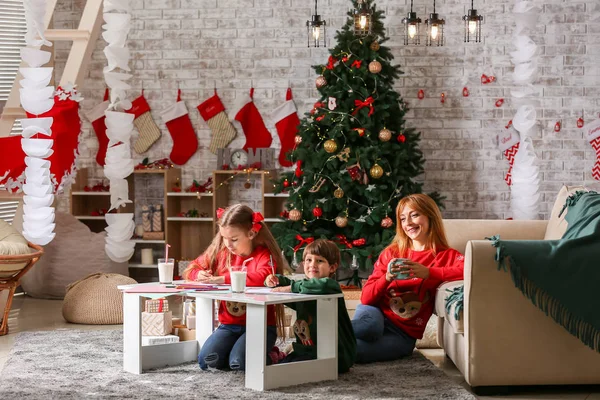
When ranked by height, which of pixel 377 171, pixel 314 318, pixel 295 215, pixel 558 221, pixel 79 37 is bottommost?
pixel 314 318

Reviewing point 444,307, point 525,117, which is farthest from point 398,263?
point 525,117

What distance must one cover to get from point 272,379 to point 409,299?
38.6 inches

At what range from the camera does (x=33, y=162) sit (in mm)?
5863

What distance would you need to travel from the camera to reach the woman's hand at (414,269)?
14.3 feet

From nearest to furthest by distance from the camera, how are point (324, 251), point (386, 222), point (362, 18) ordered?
point (324, 251) < point (362, 18) < point (386, 222)

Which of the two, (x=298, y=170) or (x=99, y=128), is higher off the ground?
(x=99, y=128)

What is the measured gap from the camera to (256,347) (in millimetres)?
3936

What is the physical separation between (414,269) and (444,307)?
0.23m

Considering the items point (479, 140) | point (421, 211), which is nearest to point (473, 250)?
point (421, 211)

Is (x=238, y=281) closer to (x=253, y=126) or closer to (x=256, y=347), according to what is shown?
(x=256, y=347)

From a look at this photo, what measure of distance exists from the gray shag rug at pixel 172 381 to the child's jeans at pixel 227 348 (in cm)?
5

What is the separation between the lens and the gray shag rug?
12.8 feet

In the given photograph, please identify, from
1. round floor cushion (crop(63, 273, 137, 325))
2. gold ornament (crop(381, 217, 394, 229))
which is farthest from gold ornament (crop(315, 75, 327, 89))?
round floor cushion (crop(63, 273, 137, 325))

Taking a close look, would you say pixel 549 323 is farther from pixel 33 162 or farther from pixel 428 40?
pixel 428 40
